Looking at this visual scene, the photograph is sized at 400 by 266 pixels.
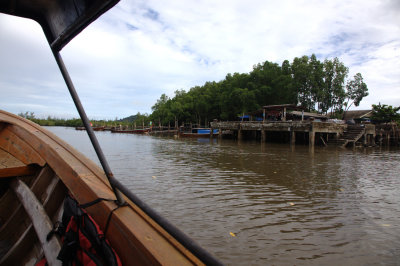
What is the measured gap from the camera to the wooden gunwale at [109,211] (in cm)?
130

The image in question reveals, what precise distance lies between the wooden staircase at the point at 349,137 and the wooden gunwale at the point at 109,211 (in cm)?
2372

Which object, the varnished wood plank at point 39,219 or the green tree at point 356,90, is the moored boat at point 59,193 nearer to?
the varnished wood plank at point 39,219

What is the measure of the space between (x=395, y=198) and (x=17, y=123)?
8311mm

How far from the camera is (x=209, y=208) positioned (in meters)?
4.95

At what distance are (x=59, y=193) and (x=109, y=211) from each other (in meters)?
1.07

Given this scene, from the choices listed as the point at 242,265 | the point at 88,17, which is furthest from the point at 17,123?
the point at 242,265

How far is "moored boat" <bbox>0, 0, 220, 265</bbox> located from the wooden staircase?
937 inches

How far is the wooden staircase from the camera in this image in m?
21.5

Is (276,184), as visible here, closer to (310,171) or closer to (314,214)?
(314,214)

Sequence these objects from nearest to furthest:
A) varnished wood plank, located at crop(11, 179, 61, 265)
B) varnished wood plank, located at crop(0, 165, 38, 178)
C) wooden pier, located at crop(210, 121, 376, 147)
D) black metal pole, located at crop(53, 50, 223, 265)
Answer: black metal pole, located at crop(53, 50, 223, 265)
varnished wood plank, located at crop(11, 179, 61, 265)
varnished wood plank, located at crop(0, 165, 38, 178)
wooden pier, located at crop(210, 121, 376, 147)

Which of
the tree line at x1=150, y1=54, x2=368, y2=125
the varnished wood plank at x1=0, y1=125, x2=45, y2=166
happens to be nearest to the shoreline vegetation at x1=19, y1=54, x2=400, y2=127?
the tree line at x1=150, y1=54, x2=368, y2=125

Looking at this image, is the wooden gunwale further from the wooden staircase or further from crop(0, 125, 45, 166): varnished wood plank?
the wooden staircase

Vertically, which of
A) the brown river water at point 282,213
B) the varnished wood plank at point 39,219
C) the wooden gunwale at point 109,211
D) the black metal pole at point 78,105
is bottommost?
the brown river water at point 282,213

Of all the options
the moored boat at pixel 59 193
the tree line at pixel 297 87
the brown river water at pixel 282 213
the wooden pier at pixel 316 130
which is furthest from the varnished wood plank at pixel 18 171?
the tree line at pixel 297 87
